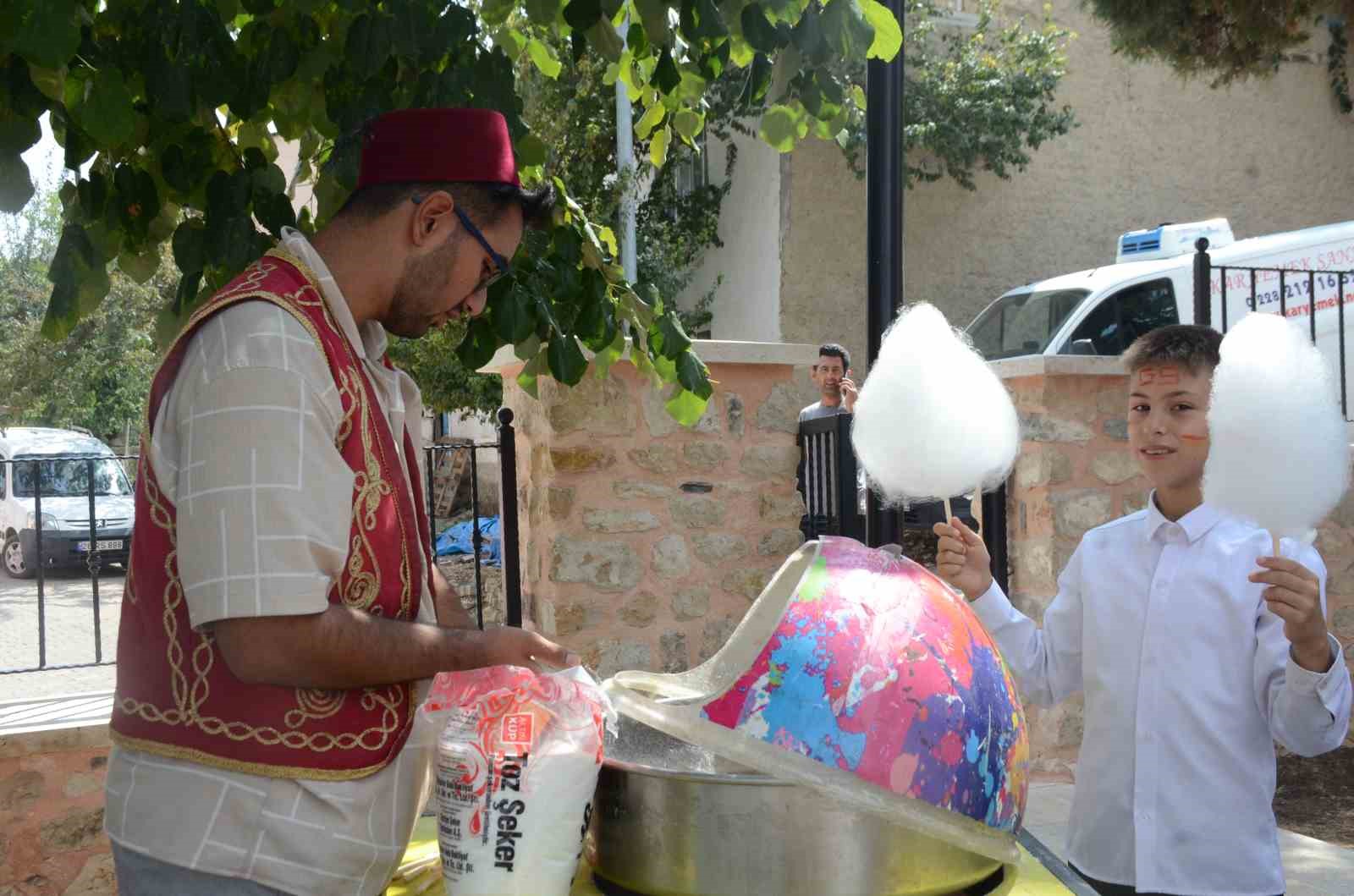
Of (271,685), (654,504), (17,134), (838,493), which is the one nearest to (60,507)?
(654,504)

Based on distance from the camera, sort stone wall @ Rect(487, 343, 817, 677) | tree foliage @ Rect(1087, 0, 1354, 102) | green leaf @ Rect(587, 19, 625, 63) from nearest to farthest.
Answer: green leaf @ Rect(587, 19, 625, 63) → stone wall @ Rect(487, 343, 817, 677) → tree foliage @ Rect(1087, 0, 1354, 102)

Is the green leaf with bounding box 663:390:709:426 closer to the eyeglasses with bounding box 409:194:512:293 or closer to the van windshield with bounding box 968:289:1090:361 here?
the eyeglasses with bounding box 409:194:512:293

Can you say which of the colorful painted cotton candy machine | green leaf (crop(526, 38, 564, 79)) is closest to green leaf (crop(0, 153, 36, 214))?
the colorful painted cotton candy machine

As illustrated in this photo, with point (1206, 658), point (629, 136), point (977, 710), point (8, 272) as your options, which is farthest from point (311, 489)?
point (8, 272)

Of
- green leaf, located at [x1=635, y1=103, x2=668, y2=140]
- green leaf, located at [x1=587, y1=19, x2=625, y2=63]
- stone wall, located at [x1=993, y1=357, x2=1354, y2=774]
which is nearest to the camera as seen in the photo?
green leaf, located at [x1=587, y1=19, x2=625, y2=63]

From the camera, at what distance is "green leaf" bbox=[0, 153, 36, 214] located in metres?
1.88

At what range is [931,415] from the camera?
1.52 metres

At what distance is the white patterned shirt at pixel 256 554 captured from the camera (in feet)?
4.13

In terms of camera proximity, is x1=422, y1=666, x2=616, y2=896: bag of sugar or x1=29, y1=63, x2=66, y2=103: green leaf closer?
x1=422, y1=666, x2=616, y2=896: bag of sugar

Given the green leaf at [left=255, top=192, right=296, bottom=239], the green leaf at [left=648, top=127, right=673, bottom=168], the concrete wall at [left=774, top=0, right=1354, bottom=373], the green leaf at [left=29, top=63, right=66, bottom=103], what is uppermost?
the concrete wall at [left=774, top=0, right=1354, bottom=373]

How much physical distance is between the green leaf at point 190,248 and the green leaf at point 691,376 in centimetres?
118

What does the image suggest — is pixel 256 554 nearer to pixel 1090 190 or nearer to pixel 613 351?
pixel 613 351

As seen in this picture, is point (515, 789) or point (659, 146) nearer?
point (515, 789)

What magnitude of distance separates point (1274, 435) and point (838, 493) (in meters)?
2.92
